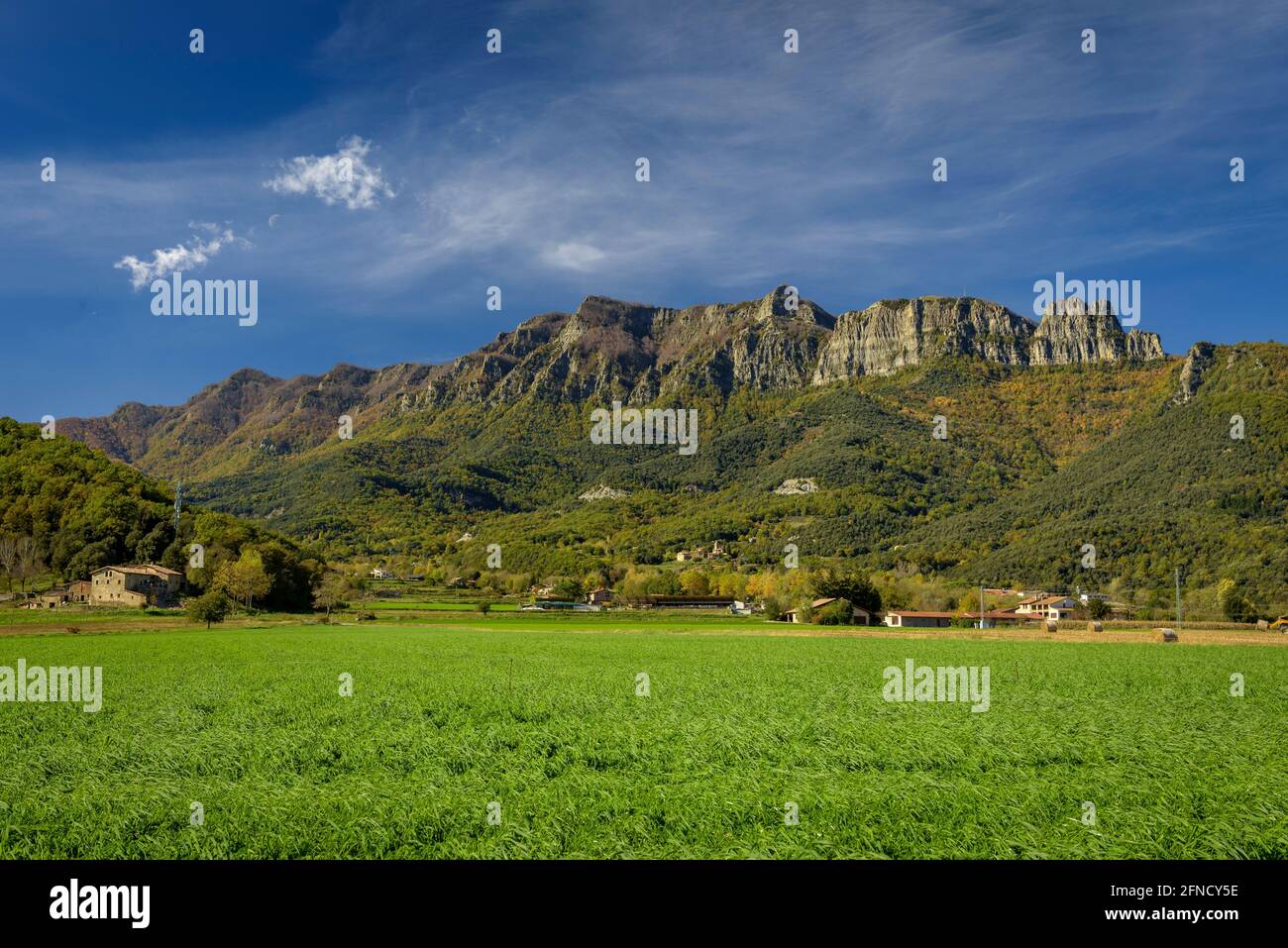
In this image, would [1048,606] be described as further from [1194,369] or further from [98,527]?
[98,527]

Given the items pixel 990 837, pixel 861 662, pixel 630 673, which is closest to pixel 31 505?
pixel 630 673

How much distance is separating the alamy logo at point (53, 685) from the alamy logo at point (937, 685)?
24.8 m

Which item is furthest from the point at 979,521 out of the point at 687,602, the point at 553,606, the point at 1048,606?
the point at 553,606

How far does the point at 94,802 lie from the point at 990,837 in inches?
534

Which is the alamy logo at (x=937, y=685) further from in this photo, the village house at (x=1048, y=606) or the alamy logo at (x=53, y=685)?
the village house at (x=1048, y=606)

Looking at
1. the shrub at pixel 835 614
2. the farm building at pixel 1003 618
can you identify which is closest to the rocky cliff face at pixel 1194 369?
the farm building at pixel 1003 618

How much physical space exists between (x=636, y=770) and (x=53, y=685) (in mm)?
23782

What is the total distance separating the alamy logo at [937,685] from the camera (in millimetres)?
25091

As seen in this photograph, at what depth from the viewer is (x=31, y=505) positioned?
9269 cm

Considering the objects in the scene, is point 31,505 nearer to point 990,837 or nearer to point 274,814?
point 274,814
